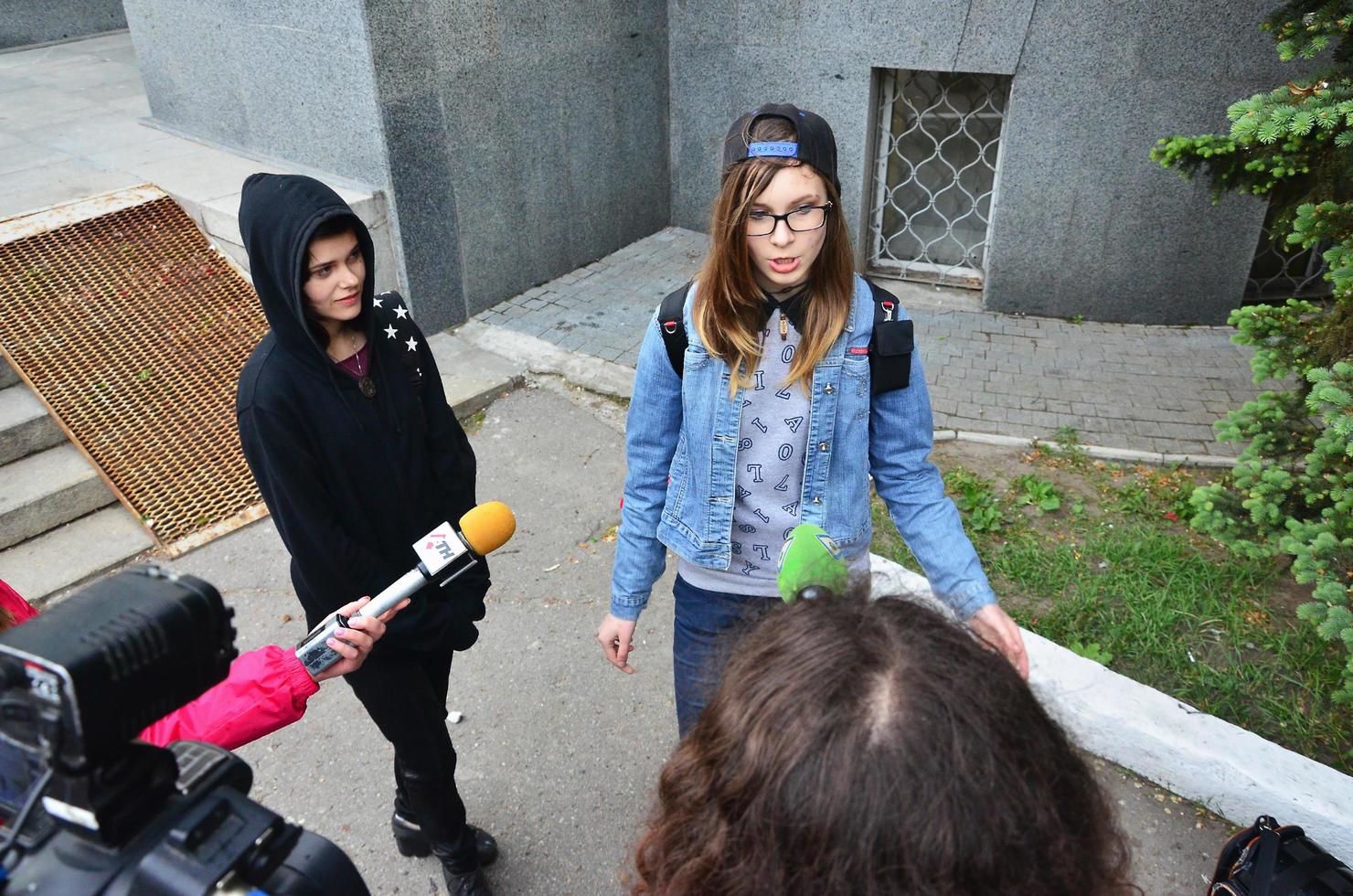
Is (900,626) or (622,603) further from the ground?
(900,626)

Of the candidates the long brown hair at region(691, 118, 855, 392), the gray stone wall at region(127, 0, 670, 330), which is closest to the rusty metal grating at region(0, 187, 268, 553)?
the gray stone wall at region(127, 0, 670, 330)

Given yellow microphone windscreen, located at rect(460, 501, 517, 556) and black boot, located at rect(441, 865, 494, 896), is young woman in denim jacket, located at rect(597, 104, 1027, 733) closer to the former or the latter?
yellow microphone windscreen, located at rect(460, 501, 517, 556)

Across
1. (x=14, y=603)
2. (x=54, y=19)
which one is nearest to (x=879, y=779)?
(x=14, y=603)

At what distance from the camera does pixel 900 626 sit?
112 centimetres

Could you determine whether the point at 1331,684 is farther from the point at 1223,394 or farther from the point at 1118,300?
the point at 1118,300

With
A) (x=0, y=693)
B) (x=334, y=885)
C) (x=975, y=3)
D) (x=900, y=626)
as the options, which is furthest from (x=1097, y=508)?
(x=0, y=693)

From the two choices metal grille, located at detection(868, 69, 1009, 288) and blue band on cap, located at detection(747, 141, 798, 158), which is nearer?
blue band on cap, located at detection(747, 141, 798, 158)

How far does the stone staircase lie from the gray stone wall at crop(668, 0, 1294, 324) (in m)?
4.50

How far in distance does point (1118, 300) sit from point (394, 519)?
5.05 m

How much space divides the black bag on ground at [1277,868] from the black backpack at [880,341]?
1129 mm

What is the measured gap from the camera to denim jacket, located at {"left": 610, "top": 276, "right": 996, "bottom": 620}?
2135 mm

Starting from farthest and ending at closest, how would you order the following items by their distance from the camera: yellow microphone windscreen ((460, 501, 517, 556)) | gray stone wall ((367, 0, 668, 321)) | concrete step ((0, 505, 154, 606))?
gray stone wall ((367, 0, 668, 321)) → concrete step ((0, 505, 154, 606)) → yellow microphone windscreen ((460, 501, 517, 556))

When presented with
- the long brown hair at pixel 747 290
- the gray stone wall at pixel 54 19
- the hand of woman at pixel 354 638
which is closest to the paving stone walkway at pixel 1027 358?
the long brown hair at pixel 747 290

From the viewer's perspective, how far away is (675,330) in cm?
220
